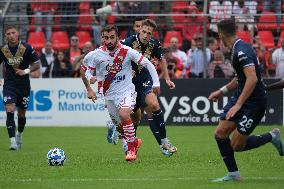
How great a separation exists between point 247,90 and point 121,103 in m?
3.78

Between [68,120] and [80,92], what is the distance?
2.94 ft

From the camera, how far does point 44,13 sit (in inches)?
1002

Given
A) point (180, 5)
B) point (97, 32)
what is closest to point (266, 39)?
point (180, 5)

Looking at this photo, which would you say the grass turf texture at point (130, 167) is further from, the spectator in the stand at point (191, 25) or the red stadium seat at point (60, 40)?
the red stadium seat at point (60, 40)

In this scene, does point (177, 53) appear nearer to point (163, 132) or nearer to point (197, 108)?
point (197, 108)

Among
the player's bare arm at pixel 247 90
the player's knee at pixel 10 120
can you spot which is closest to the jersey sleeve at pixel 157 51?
the player's knee at pixel 10 120

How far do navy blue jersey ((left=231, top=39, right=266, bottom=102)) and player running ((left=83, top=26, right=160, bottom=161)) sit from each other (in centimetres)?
300

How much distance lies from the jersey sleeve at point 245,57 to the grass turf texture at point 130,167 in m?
1.49

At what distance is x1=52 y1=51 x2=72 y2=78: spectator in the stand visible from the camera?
24.0 meters

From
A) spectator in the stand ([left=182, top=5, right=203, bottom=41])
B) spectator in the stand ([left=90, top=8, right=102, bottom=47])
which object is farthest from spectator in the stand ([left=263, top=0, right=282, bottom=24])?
spectator in the stand ([left=90, top=8, right=102, bottom=47])

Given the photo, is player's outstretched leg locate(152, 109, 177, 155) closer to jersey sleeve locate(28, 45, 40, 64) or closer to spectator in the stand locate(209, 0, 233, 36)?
jersey sleeve locate(28, 45, 40, 64)

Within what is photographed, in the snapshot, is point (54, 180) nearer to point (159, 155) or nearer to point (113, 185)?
point (113, 185)

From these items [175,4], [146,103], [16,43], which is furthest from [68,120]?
[146,103]

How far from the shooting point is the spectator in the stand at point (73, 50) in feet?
78.7
